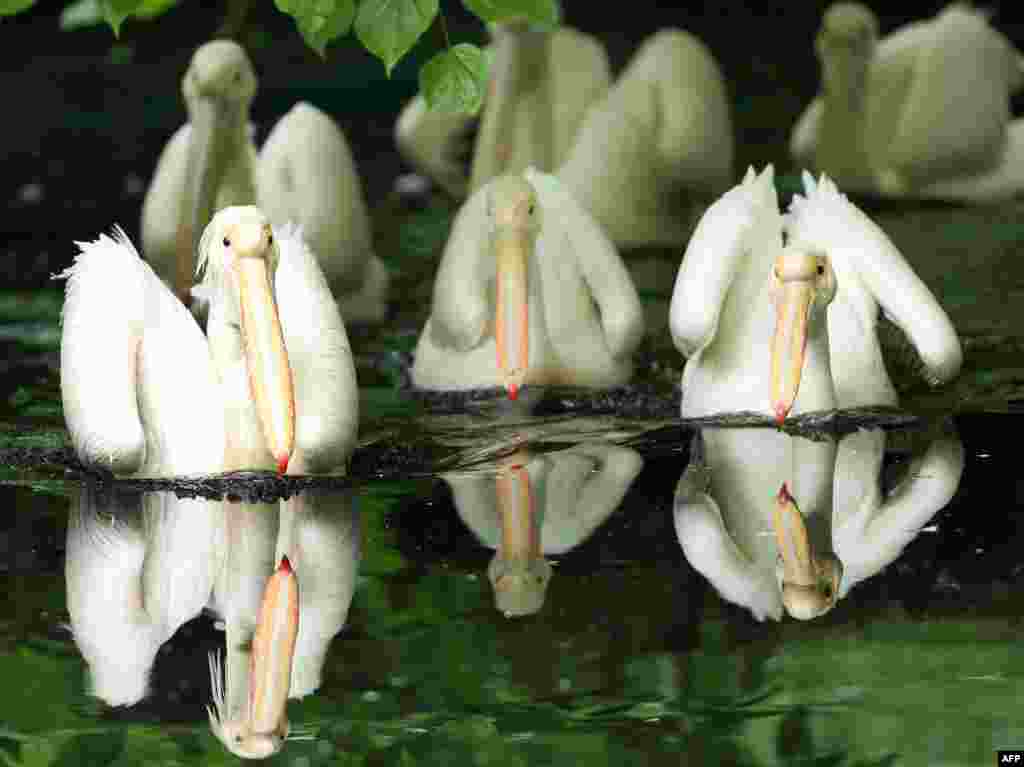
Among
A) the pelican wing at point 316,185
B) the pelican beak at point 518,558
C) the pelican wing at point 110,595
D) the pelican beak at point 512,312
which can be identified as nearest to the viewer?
the pelican wing at point 110,595

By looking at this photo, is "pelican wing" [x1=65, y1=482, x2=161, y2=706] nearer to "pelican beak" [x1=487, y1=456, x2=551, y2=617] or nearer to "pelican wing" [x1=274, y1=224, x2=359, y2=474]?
"pelican wing" [x1=274, y1=224, x2=359, y2=474]

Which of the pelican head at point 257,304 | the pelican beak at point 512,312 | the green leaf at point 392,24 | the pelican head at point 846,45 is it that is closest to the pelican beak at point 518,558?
the pelican head at point 257,304

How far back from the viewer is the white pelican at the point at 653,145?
39.8 ft

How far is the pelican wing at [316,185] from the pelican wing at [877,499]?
308cm

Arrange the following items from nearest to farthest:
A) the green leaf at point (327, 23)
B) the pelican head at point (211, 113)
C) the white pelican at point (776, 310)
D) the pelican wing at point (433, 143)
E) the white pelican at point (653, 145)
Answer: the green leaf at point (327, 23)
the white pelican at point (776, 310)
the pelican head at point (211, 113)
the white pelican at point (653, 145)
the pelican wing at point (433, 143)

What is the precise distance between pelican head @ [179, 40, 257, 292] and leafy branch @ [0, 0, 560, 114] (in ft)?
→ 10.4

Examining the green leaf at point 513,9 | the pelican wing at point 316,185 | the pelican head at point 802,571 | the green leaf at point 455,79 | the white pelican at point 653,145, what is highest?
the white pelican at point 653,145

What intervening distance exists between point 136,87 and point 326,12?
476 inches

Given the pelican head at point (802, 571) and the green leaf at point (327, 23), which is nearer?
the pelican head at point (802, 571)

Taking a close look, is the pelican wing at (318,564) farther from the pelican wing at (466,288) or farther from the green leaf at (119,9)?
the pelican wing at (466,288)

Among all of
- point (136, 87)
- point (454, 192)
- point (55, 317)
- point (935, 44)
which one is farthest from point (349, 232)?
point (136, 87)

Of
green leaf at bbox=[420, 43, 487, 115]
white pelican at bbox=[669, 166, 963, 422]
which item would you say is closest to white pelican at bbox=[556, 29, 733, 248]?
white pelican at bbox=[669, 166, 963, 422]

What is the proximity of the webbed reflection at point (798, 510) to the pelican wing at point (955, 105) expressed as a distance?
5895mm

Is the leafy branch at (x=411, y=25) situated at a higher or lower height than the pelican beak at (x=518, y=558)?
higher
